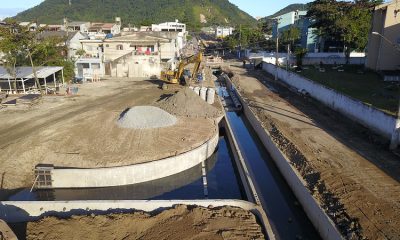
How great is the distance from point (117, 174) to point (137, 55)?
3171cm

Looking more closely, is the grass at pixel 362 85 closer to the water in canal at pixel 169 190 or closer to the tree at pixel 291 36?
the water in canal at pixel 169 190

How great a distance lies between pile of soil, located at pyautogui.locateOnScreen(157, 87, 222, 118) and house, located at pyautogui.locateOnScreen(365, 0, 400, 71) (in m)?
22.9

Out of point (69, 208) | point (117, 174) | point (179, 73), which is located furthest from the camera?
point (179, 73)

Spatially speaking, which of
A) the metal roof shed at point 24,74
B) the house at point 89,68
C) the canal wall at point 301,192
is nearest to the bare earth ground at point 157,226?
the canal wall at point 301,192

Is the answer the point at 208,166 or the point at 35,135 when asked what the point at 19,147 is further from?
the point at 208,166

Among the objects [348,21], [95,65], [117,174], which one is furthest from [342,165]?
[348,21]

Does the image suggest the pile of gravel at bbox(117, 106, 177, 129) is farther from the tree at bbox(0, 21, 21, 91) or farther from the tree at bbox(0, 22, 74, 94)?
the tree at bbox(0, 21, 21, 91)

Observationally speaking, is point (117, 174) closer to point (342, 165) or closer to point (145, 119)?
point (145, 119)

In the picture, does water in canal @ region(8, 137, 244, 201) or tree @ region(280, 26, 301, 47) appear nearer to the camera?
water in canal @ region(8, 137, 244, 201)

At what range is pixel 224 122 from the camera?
2673cm

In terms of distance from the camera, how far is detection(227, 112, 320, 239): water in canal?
47.5ft

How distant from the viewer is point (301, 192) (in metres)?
15.9

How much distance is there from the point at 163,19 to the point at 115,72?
11904cm

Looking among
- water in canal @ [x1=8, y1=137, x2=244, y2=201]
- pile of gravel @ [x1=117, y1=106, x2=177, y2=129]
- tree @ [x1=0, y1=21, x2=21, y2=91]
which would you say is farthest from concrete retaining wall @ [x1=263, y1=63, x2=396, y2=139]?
tree @ [x1=0, y1=21, x2=21, y2=91]
